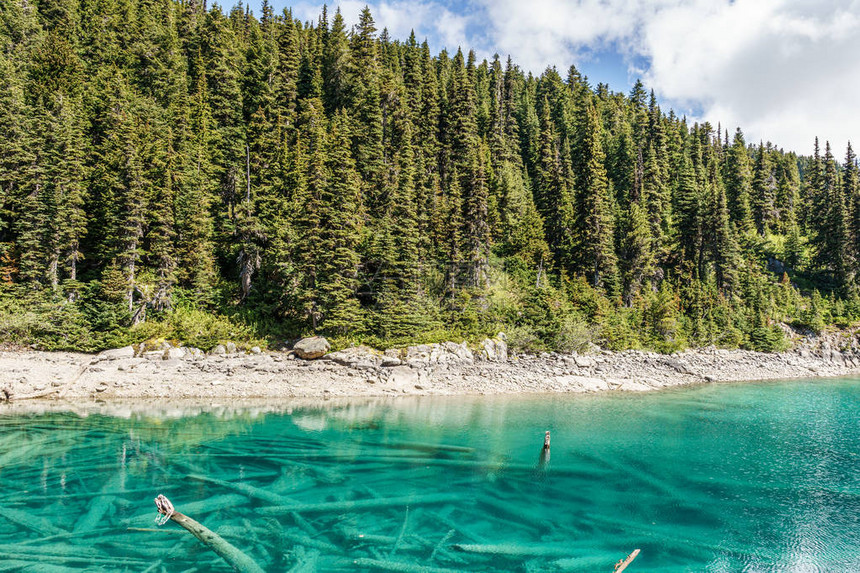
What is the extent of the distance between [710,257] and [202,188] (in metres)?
55.8

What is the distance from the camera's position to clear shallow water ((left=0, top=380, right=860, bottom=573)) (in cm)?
962

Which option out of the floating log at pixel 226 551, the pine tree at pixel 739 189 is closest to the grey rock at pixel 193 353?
the floating log at pixel 226 551

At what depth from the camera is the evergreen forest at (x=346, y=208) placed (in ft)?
104

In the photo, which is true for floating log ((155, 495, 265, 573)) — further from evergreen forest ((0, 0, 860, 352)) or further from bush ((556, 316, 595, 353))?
Result: bush ((556, 316, 595, 353))

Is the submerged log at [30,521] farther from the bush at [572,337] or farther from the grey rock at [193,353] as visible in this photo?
the bush at [572,337]

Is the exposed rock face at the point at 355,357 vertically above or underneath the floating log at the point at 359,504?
above

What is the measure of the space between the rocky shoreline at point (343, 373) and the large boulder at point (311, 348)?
0.29 m

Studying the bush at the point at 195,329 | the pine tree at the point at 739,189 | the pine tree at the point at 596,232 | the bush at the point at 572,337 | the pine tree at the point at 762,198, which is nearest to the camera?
the bush at the point at 195,329

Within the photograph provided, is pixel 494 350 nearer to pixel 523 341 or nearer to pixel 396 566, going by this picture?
pixel 523 341

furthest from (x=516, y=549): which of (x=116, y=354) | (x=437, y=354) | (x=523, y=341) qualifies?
(x=116, y=354)

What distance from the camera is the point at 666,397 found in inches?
1212

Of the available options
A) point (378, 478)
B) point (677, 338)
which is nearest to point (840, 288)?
point (677, 338)

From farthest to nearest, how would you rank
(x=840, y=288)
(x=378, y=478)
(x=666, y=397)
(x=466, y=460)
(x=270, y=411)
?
(x=840, y=288)
(x=666, y=397)
(x=270, y=411)
(x=466, y=460)
(x=378, y=478)

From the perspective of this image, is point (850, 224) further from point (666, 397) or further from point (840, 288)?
point (666, 397)
